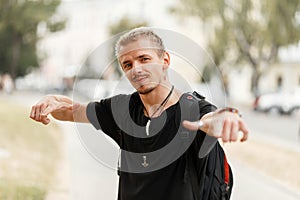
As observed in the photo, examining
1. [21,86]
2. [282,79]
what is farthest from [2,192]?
[21,86]

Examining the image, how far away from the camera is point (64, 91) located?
5566 centimetres

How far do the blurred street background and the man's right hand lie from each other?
0.46ft

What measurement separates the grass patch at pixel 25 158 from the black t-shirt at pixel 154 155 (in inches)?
159

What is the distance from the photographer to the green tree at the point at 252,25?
3453 centimetres

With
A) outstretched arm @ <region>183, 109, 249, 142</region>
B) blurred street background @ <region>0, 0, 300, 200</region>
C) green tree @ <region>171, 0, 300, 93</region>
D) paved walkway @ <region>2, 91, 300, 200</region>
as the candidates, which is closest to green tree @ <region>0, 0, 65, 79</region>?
blurred street background @ <region>0, 0, 300, 200</region>

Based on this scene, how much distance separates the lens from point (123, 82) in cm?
282

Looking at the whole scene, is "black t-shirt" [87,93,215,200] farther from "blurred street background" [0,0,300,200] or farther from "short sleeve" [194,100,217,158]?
"blurred street background" [0,0,300,200]

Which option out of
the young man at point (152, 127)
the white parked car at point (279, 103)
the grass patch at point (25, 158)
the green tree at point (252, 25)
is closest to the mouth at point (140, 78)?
the young man at point (152, 127)

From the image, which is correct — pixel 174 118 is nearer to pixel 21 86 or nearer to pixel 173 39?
pixel 173 39

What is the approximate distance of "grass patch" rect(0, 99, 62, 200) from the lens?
274 inches

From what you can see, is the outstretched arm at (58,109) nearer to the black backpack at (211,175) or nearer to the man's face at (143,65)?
the man's face at (143,65)

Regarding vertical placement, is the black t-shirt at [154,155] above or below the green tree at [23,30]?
below

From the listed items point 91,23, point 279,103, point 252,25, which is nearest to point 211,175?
point 279,103

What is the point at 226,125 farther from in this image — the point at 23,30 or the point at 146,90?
the point at 23,30
